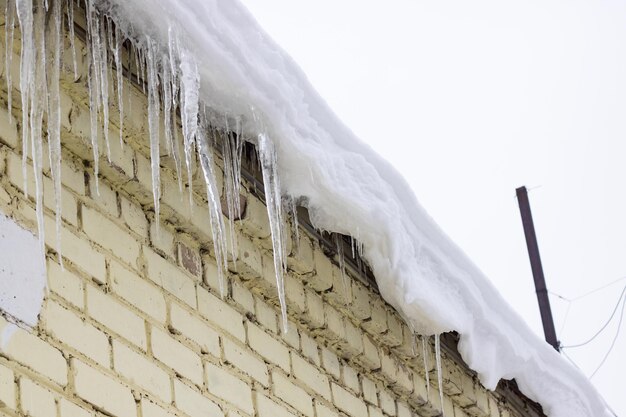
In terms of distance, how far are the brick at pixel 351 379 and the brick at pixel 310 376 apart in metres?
0.13

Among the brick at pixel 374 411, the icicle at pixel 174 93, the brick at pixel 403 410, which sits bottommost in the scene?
the brick at pixel 374 411

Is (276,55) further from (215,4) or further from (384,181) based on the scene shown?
(384,181)

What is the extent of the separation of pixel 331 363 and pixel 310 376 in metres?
0.17

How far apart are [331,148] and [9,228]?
957mm

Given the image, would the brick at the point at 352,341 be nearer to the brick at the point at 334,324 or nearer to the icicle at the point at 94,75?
the brick at the point at 334,324

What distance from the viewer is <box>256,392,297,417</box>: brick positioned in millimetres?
2887

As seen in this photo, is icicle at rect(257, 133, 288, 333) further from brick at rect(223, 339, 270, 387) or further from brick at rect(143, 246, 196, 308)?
brick at rect(143, 246, 196, 308)

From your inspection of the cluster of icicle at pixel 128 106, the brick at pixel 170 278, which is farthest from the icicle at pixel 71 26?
the brick at pixel 170 278

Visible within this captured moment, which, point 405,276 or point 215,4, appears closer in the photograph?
point 215,4

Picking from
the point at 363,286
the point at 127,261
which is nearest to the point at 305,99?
the point at 127,261

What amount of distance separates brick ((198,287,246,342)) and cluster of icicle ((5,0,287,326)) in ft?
0.36

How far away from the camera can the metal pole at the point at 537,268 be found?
8023 mm

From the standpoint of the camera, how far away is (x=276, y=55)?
8.98 ft

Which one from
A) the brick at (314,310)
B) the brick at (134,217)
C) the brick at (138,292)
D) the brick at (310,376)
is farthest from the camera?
the brick at (314,310)
